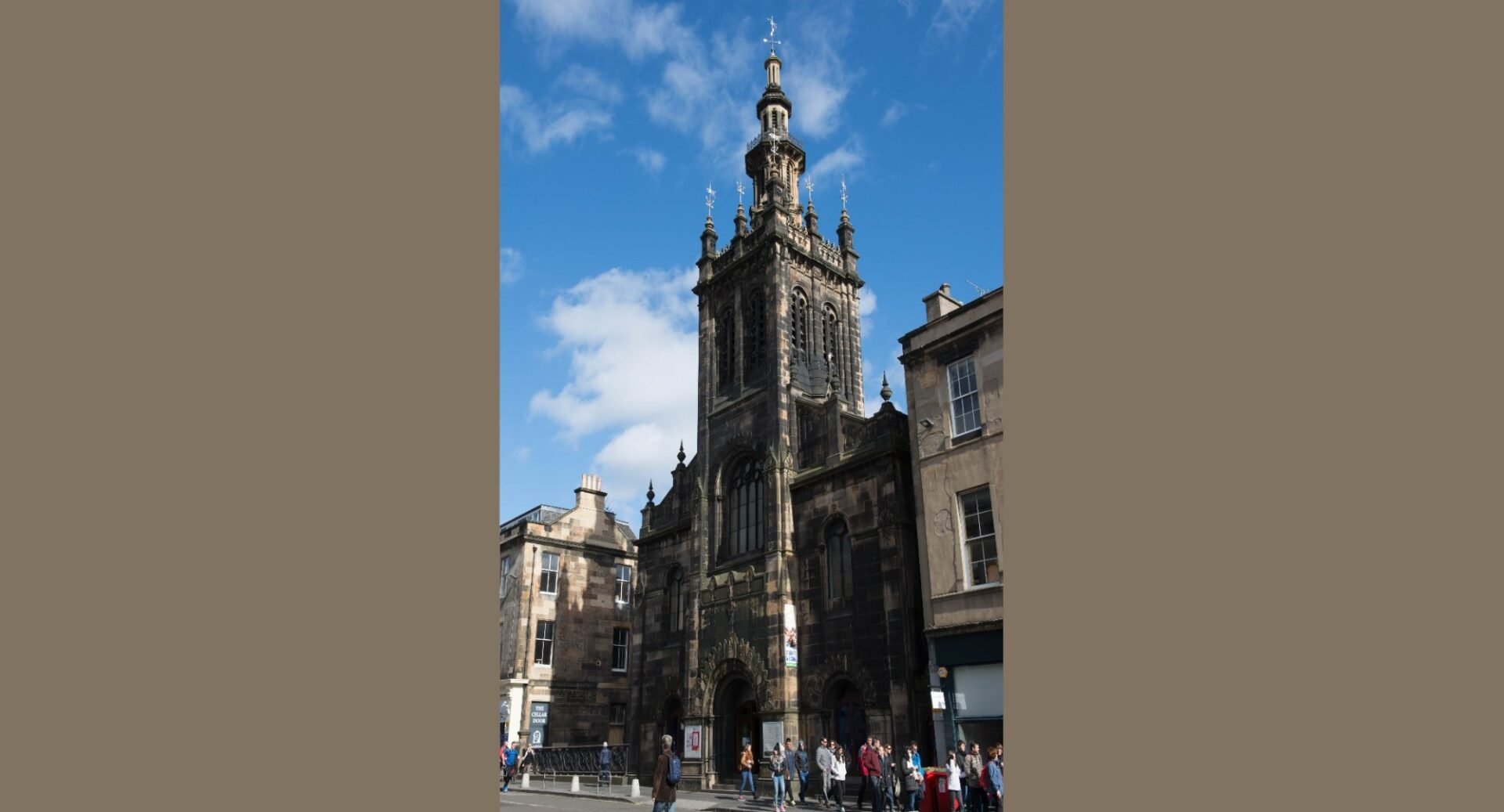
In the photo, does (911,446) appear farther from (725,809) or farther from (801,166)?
(801,166)

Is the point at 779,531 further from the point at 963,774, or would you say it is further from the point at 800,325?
the point at 963,774

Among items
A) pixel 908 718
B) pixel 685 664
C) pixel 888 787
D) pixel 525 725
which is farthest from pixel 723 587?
pixel 525 725

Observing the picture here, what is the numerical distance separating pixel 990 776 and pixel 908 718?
7.02m

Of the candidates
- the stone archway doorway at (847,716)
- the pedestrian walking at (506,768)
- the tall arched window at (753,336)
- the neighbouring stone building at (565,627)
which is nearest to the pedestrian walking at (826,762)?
the stone archway doorway at (847,716)

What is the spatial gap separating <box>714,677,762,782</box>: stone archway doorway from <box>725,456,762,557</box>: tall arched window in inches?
191

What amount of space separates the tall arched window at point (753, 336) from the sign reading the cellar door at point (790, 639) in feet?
32.0

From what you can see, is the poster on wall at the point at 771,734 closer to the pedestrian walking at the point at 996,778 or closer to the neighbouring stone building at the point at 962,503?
the neighbouring stone building at the point at 962,503

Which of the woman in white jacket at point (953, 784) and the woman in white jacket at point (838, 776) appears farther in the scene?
the woman in white jacket at point (838, 776)

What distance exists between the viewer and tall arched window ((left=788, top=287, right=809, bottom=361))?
3553cm

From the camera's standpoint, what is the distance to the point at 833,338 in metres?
37.7

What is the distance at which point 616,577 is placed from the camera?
158 ft

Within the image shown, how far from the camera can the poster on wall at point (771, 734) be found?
1124 inches

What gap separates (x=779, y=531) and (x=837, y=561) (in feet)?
8.23

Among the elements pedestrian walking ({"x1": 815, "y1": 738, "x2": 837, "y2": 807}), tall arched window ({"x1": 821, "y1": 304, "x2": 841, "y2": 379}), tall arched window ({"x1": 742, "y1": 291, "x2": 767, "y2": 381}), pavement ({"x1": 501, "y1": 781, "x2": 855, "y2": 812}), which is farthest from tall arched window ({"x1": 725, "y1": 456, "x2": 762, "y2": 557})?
pedestrian walking ({"x1": 815, "y1": 738, "x2": 837, "y2": 807})
